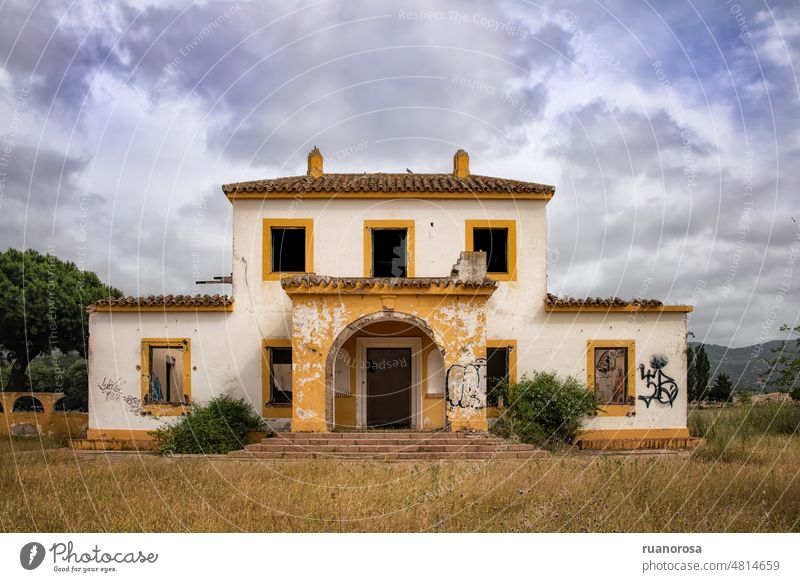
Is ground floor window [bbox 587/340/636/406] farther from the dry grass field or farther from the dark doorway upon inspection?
the dark doorway

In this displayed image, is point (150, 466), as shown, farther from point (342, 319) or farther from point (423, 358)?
point (423, 358)

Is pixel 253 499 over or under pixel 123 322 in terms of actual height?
under

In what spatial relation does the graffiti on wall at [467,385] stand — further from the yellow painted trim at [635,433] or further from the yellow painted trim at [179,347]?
the yellow painted trim at [179,347]

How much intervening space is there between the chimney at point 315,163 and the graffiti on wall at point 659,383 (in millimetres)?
10906

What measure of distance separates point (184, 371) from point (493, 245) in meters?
9.07

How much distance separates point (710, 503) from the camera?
9.63 metres

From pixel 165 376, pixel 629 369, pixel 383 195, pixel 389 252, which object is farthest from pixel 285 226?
pixel 629 369

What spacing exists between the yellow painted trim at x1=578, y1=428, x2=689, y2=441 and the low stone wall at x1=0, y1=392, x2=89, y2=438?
48.1 feet

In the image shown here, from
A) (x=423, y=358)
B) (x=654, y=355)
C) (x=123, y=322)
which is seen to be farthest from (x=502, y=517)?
(x=123, y=322)

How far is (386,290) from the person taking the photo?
16.2 m

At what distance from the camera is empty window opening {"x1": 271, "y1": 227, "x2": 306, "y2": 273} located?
19219 millimetres

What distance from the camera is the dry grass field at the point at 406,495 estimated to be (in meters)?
8.66

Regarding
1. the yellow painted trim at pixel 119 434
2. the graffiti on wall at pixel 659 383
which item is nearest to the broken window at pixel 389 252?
the graffiti on wall at pixel 659 383

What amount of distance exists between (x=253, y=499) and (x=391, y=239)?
424 inches
